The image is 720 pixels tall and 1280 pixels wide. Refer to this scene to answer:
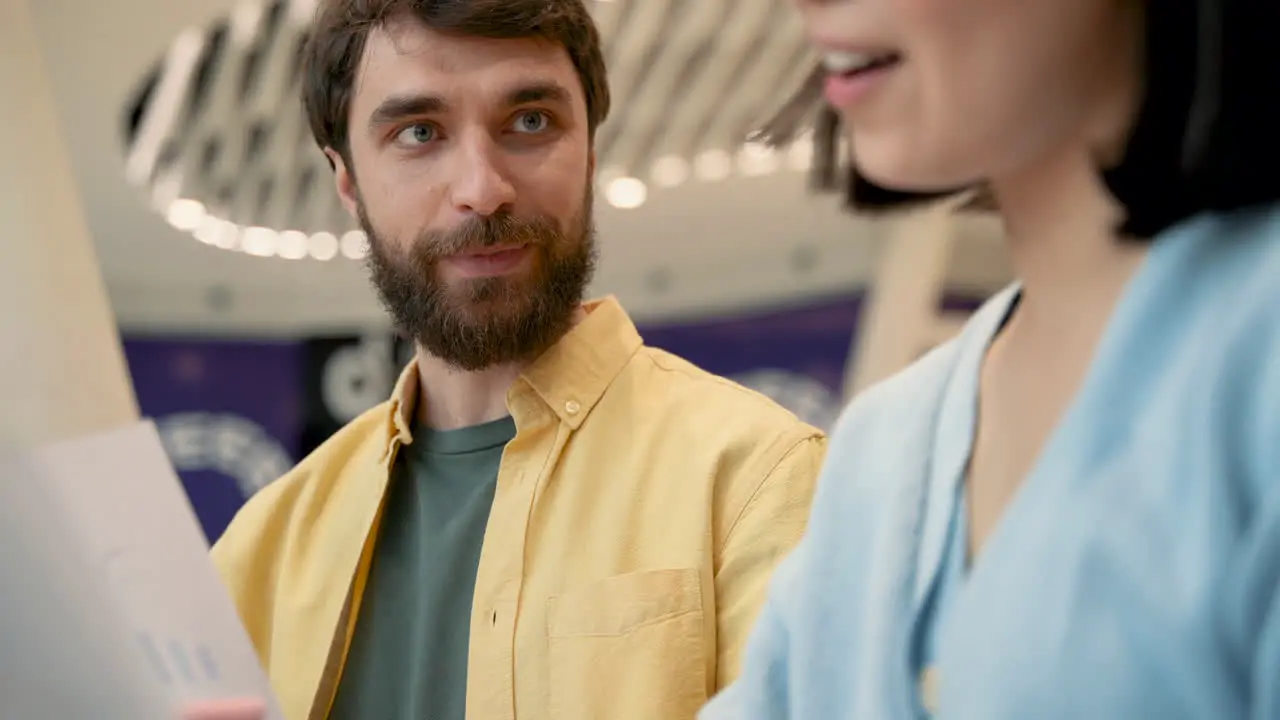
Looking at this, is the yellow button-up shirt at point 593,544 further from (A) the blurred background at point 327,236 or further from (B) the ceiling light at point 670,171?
(B) the ceiling light at point 670,171

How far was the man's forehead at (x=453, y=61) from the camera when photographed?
4.54 feet

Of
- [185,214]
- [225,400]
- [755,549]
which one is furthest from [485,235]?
[225,400]

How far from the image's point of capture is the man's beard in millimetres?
1388

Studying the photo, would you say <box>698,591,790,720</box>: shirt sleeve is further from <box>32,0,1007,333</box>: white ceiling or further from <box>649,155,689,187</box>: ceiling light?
<box>649,155,689,187</box>: ceiling light

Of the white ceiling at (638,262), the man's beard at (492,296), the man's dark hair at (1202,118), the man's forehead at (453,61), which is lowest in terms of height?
the white ceiling at (638,262)

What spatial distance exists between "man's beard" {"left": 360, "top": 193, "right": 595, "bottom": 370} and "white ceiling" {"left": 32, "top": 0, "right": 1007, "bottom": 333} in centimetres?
372

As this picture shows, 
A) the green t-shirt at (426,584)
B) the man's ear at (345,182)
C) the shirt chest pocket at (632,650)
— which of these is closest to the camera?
the shirt chest pocket at (632,650)

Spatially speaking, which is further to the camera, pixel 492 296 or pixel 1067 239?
pixel 492 296

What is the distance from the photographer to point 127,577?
993 millimetres

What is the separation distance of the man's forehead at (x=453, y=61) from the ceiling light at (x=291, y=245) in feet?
16.7

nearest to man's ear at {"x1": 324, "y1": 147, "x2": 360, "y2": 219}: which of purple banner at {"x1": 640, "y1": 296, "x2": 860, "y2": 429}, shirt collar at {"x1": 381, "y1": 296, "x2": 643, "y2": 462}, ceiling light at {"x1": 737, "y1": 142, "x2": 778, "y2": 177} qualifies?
shirt collar at {"x1": 381, "y1": 296, "x2": 643, "y2": 462}

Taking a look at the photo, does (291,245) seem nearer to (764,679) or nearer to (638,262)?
(638,262)

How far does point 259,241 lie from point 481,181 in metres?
5.26

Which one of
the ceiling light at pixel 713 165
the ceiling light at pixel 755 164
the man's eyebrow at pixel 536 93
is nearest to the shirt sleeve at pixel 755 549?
the man's eyebrow at pixel 536 93
